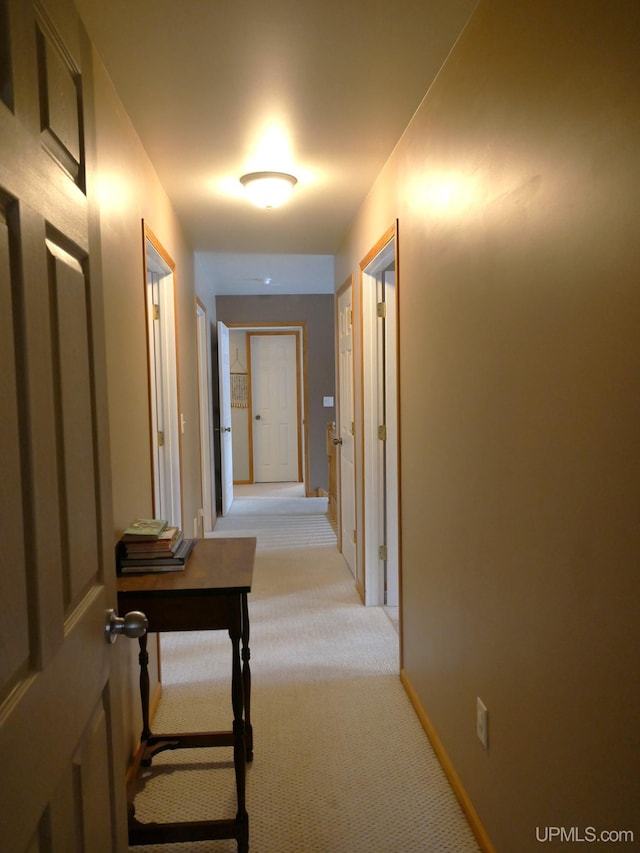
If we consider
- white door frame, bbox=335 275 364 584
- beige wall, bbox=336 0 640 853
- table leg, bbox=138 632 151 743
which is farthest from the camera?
white door frame, bbox=335 275 364 584

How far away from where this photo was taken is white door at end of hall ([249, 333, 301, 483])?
809 cm

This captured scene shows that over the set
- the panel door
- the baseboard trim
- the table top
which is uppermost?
the panel door

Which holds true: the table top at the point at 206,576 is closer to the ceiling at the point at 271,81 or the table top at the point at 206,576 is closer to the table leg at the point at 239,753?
the table leg at the point at 239,753

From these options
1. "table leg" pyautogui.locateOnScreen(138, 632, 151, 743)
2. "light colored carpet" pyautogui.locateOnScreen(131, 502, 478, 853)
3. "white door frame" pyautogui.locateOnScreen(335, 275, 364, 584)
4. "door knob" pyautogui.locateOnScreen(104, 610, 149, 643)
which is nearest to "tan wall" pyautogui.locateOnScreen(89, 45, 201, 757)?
"table leg" pyautogui.locateOnScreen(138, 632, 151, 743)

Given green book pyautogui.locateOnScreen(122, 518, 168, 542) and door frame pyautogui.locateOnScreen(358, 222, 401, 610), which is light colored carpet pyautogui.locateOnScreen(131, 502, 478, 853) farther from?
green book pyautogui.locateOnScreen(122, 518, 168, 542)

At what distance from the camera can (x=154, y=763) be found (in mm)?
2209

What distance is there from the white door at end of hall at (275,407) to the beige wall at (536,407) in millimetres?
5937

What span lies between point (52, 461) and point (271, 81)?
167cm

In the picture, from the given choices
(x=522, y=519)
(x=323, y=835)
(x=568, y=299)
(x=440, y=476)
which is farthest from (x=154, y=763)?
(x=568, y=299)

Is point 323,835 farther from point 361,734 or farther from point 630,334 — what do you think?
point 630,334

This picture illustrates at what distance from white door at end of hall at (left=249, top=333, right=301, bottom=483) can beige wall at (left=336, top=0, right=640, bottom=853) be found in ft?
19.5

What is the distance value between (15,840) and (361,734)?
6.25 ft

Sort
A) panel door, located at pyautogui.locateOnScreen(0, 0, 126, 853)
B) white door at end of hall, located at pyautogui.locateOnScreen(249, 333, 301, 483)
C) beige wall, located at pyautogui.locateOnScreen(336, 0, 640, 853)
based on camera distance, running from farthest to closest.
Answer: white door at end of hall, located at pyautogui.locateOnScreen(249, 333, 301, 483)
beige wall, located at pyautogui.locateOnScreen(336, 0, 640, 853)
panel door, located at pyautogui.locateOnScreen(0, 0, 126, 853)

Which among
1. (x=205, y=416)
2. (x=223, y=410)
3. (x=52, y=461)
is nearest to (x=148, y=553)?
(x=52, y=461)
